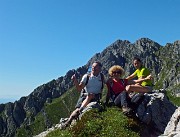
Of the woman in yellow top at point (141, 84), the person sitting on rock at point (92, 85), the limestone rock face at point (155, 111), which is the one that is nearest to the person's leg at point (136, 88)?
the woman in yellow top at point (141, 84)

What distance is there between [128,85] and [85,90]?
3.32 m

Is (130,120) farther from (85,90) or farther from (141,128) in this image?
(85,90)

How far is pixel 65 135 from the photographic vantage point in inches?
798

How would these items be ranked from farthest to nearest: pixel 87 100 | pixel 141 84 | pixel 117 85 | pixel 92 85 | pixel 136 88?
pixel 141 84, pixel 92 85, pixel 87 100, pixel 117 85, pixel 136 88

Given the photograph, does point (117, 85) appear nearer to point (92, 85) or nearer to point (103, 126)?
point (92, 85)

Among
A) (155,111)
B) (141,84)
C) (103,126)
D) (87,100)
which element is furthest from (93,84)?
(155,111)

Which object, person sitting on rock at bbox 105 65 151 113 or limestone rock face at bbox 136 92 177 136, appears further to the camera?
person sitting on rock at bbox 105 65 151 113

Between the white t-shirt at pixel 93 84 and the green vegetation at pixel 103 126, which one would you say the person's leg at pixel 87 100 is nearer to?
the white t-shirt at pixel 93 84

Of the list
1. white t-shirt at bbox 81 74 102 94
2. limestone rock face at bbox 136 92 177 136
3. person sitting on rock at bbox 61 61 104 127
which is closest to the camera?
limestone rock face at bbox 136 92 177 136

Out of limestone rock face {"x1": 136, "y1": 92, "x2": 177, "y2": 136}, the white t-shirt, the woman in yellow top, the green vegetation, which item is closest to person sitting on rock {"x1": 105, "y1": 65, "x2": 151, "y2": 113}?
the woman in yellow top

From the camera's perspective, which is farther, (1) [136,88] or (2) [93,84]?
(2) [93,84]

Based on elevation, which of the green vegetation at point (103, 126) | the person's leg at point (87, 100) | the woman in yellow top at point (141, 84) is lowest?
the green vegetation at point (103, 126)

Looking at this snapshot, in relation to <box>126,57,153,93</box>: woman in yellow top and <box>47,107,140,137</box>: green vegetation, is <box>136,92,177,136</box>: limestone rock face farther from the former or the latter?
<box>47,107,140,137</box>: green vegetation

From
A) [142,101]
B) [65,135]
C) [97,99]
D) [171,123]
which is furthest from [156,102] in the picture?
[65,135]
